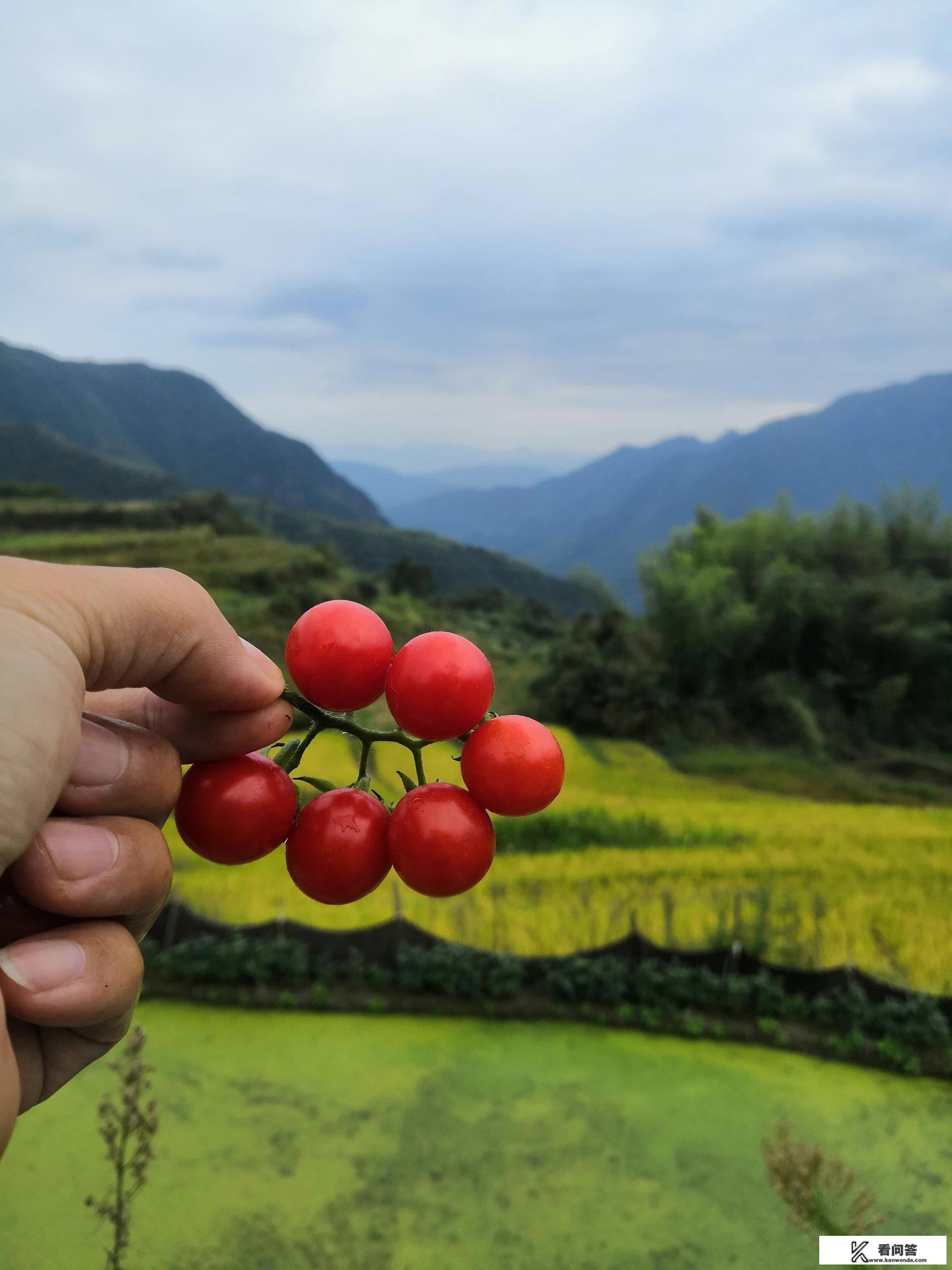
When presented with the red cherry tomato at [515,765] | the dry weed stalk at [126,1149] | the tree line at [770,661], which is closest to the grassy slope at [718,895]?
the dry weed stalk at [126,1149]

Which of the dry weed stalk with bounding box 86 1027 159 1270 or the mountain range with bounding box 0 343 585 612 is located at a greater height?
the mountain range with bounding box 0 343 585 612

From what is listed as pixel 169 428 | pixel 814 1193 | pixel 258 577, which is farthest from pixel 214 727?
pixel 169 428

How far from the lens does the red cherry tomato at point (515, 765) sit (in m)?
1.20

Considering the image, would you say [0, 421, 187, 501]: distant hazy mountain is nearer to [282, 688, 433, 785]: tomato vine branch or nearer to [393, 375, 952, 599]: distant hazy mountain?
[282, 688, 433, 785]: tomato vine branch

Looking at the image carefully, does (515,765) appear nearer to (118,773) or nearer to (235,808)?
(235,808)

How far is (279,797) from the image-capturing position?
1268 millimetres

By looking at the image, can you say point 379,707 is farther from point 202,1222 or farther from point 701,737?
point 202,1222

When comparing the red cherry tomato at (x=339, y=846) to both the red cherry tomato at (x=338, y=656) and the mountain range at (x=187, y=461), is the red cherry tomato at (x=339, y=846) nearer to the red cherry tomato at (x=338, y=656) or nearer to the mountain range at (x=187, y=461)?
the red cherry tomato at (x=338, y=656)

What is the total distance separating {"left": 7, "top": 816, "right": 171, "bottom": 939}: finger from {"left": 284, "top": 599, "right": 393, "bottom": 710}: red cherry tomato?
13.2 inches

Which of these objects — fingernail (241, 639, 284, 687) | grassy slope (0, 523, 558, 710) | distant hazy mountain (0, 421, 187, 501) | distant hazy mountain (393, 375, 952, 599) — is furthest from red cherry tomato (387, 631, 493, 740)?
distant hazy mountain (393, 375, 952, 599)

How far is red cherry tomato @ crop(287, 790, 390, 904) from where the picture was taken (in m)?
1.28

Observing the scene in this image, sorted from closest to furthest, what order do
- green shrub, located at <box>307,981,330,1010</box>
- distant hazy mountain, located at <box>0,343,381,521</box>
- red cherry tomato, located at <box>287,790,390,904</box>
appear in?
1. red cherry tomato, located at <box>287,790,390,904</box>
2. green shrub, located at <box>307,981,330,1010</box>
3. distant hazy mountain, located at <box>0,343,381,521</box>

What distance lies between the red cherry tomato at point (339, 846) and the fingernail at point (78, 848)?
279mm

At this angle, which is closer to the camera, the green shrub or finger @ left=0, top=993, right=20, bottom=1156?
finger @ left=0, top=993, right=20, bottom=1156
